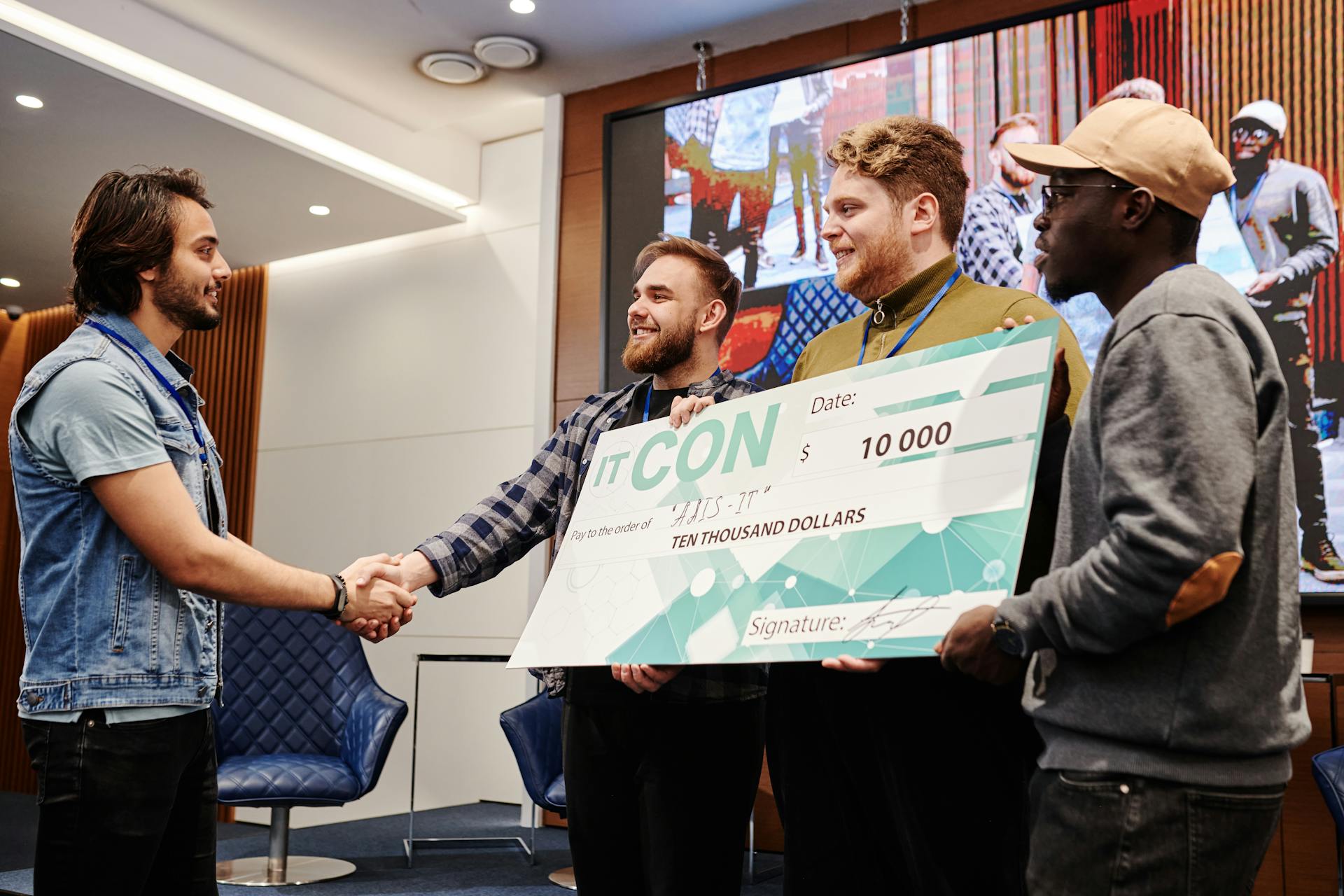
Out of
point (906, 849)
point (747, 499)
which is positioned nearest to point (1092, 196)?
point (747, 499)

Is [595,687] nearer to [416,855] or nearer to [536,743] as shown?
[536,743]

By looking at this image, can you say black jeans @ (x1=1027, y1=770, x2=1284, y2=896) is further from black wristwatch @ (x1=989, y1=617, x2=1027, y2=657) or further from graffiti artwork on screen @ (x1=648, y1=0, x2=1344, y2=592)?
graffiti artwork on screen @ (x1=648, y1=0, x2=1344, y2=592)

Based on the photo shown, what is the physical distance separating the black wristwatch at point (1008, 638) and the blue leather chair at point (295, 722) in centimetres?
331

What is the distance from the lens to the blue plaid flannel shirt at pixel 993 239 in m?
4.16

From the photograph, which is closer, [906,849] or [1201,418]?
[1201,418]

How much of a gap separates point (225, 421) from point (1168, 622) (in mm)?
6756

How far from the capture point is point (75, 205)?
5961 millimetres

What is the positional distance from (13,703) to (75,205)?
372 cm

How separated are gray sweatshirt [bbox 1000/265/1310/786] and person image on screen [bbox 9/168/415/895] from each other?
1283 mm

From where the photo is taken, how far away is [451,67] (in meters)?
5.39

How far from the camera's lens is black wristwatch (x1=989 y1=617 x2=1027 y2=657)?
129 centimetres

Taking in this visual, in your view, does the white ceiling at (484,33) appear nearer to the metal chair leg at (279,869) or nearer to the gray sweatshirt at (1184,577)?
the metal chair leg at (279,869)

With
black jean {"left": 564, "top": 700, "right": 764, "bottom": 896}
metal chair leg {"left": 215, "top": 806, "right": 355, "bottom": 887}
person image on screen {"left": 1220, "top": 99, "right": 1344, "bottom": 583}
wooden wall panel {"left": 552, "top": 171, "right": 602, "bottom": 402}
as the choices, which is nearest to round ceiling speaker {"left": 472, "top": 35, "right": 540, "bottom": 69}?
wooden wall panel {"left": 552, "top": 171, "right": 602, "bottom": 402}

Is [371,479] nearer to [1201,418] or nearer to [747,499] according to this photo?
[747,499]
